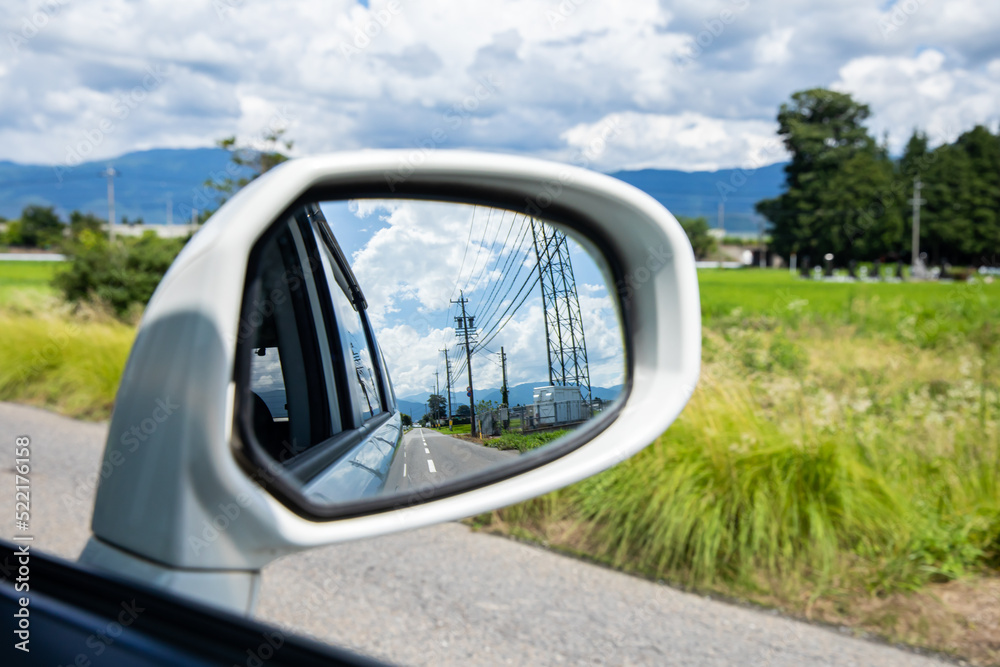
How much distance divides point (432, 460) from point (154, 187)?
117m

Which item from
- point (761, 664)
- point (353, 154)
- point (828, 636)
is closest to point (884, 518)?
point (828, 636)

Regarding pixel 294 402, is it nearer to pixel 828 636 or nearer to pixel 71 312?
pixel 828 636

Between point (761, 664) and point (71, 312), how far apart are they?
13.9 meters

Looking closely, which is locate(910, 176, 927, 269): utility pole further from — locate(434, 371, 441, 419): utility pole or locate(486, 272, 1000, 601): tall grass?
locate(434, 371, 441, 419): utility pole

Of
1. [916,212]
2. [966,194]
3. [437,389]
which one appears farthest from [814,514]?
[916,212]

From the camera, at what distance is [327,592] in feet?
13.0

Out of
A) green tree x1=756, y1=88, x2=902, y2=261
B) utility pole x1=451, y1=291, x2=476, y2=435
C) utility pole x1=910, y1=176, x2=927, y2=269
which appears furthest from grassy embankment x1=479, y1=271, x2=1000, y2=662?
utility pole x1=910, y1=176, x2=927, y2=269

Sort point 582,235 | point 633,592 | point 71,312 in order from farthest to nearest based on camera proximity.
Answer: point 71,312, point 633,592, point 582,235

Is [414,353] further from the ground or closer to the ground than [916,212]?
closer to the ground

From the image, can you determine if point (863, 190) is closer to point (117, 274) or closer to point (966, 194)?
point (966, 194)

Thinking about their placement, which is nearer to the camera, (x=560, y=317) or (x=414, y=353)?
(x=414, y=353)

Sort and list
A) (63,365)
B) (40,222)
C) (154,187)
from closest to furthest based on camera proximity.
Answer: (63,365) → (40,222) → (154,187)

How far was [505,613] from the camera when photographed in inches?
145

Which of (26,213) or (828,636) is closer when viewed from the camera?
(828,636)
